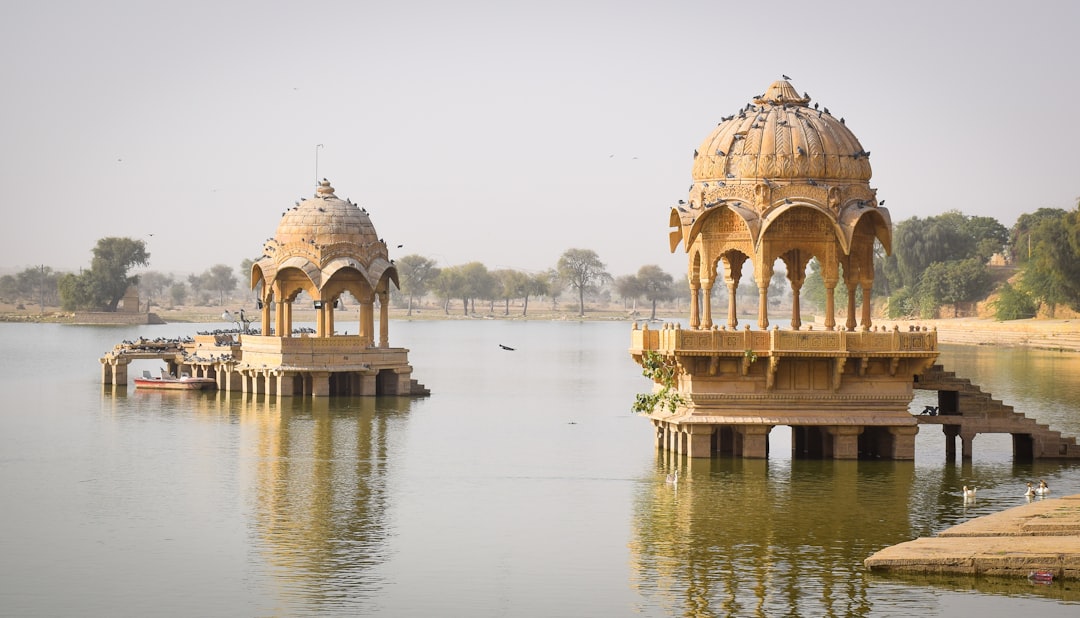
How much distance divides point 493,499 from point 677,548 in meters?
7.26

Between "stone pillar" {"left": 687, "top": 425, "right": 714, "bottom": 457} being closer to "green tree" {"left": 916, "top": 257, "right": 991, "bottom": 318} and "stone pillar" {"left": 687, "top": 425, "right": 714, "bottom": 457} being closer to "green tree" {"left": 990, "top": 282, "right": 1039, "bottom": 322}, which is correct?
"green tree" {"left": 990, "top": 282, "right": 1039, "bottom": 322}

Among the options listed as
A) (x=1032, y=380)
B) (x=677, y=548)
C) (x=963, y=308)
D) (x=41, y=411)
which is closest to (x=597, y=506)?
(x=677, y=548)

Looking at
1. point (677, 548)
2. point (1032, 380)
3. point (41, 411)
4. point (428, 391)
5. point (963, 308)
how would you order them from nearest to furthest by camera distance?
1. point (677, 548)
2. point (41, 411)
3. point (428, 391)
4. point (1032, 380)
5. point (963, 308)

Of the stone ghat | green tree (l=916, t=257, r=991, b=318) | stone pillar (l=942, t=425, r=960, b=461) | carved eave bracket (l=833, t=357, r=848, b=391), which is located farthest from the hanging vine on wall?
green tree (l=916, t=257, r=991, b=318)

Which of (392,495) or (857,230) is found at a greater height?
(857,230)

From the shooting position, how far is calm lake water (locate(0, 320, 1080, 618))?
2652 cm

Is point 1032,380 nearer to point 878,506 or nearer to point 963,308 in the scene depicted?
point 878,506

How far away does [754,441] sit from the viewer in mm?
39031

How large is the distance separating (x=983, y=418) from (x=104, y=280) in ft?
464

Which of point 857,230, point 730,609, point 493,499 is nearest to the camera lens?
point 730,609

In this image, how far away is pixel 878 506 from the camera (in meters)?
34.3

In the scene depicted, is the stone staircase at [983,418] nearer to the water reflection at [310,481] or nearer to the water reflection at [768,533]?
the water reflection at [768,533]

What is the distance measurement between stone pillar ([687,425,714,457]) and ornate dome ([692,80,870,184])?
5.62 metres

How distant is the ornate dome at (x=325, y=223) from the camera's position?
2485 inches
